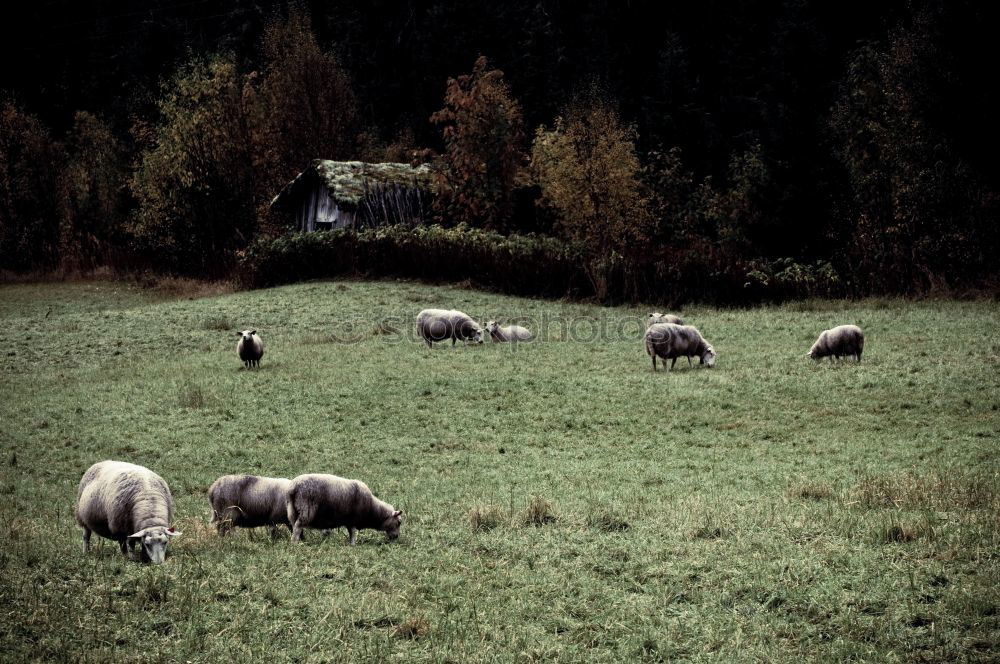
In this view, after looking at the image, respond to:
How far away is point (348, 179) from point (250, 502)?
3400 cm

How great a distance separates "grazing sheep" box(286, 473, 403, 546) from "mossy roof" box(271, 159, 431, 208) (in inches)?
1286

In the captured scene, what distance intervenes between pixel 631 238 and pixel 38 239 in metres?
35.6

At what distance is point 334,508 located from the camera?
8.93m

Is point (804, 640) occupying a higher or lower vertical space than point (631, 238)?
lower

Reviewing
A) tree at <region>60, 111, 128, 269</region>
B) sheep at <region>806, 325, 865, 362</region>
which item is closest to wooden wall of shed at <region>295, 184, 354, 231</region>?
tree at <region>60, 111, 128, 269</region>

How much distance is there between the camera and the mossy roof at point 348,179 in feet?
134

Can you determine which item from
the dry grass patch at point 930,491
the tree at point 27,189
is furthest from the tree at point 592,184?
the dry grass patch at point 930,491

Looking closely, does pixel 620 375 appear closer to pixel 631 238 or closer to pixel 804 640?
pixel 804 640

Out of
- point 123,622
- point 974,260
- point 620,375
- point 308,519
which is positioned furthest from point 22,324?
point 974,260

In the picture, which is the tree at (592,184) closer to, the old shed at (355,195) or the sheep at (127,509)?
the old shed at (355,195)

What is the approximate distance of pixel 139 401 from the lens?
1714 centimetres

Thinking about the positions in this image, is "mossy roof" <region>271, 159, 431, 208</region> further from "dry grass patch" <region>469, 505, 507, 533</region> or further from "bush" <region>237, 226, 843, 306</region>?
"dry grass patch" <region>469, 505, 507, 533</region>

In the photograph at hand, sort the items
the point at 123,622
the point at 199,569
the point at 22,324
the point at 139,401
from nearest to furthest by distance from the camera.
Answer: the point at 123,622, the point at 199,569, the point at 139,401, the point at 22,324

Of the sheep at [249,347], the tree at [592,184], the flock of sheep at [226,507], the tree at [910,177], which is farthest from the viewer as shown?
the tree at [592,184]
